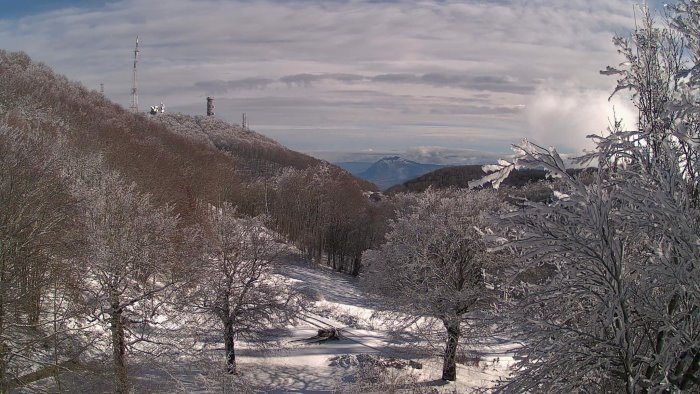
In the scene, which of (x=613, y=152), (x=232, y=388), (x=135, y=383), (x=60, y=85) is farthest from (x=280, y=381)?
(x=60, y=85)

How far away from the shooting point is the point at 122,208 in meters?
17.4

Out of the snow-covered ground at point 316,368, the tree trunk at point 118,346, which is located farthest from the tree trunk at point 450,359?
the tree trunk at point 118,346

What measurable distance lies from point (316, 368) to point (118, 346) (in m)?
8.45

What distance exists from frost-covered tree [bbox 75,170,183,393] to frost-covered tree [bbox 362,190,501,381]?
31.4 ft

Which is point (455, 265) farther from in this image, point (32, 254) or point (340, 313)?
point (32, 254)

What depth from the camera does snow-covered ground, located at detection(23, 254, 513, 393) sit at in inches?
637

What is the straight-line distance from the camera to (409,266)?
67.1 ft

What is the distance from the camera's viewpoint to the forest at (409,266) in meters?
4.32

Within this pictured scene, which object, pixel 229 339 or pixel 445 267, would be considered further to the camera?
pixel 445 267

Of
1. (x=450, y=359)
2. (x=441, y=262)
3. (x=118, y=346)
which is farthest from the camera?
(x=441, y=262)

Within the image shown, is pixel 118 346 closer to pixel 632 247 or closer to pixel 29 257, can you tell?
pixel 29 257

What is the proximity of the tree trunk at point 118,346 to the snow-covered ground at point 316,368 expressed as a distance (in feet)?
1.10

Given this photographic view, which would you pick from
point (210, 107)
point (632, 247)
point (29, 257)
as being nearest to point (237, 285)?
point (29, 257)

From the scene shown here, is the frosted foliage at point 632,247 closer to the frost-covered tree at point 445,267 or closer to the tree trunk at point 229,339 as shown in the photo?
the frost-covered tree at point 445,267
